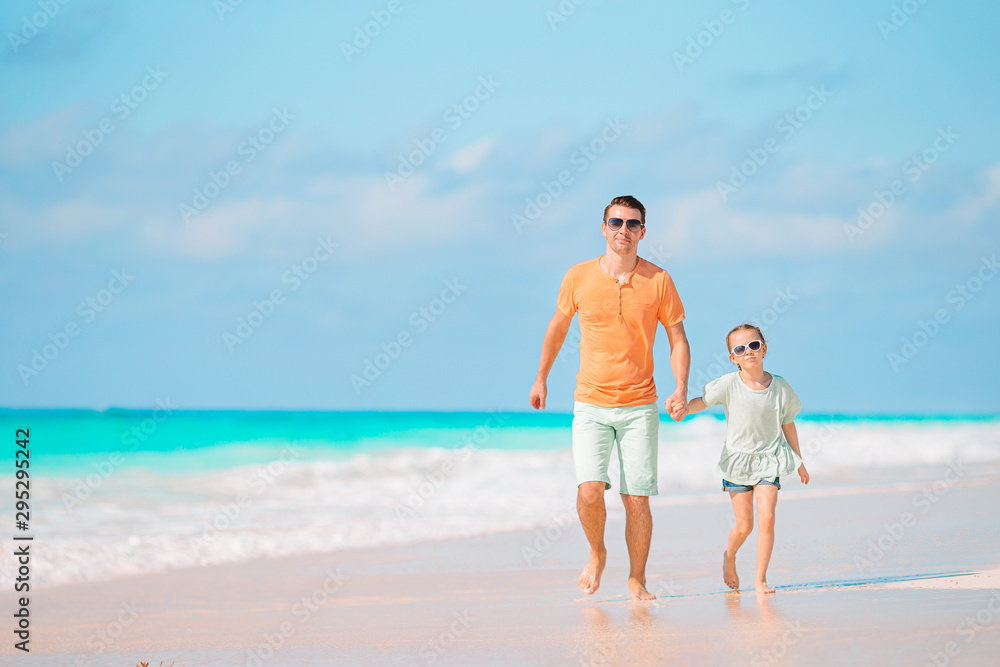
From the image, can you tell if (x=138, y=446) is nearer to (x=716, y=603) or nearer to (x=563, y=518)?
(x=563, y=518)

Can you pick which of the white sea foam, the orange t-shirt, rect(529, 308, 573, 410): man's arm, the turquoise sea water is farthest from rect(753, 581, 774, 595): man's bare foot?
the turquoise sea water

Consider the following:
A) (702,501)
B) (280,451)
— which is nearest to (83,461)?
(280,451)

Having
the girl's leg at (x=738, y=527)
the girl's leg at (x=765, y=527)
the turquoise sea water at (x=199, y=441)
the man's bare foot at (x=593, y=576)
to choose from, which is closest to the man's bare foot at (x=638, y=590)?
the man's bare foot at (x=593, y=576)

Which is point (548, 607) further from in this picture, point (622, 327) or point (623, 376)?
point (622, 327)

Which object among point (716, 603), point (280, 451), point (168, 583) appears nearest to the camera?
point (716, 603)

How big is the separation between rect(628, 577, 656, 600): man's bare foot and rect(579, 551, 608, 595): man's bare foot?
0.18 m

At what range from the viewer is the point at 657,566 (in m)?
5.98

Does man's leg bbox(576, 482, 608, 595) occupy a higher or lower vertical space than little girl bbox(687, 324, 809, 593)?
lower

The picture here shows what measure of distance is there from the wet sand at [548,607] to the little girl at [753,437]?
1.24ft

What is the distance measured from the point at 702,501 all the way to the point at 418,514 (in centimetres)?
302

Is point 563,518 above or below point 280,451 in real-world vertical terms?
below

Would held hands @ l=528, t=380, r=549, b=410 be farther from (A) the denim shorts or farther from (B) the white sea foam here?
(B) the white sea foam

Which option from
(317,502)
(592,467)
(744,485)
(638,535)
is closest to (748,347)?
(744,485)

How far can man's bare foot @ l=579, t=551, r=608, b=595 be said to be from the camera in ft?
16.2
